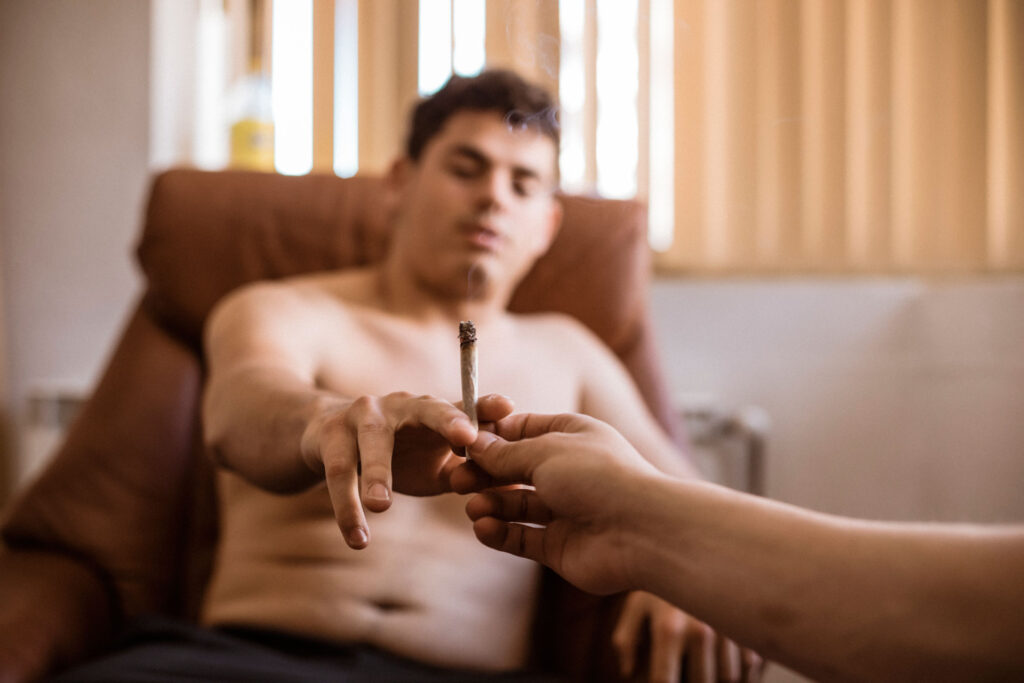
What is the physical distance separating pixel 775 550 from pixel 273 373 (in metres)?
0.40

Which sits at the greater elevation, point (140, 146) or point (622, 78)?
point (140, 146)

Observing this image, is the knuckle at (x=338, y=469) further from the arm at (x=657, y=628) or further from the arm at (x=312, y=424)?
the arm at (x=657, y=628)

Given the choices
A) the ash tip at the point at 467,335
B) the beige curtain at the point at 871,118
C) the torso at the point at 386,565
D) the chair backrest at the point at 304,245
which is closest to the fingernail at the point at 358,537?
the ash tip at the point at 467,335

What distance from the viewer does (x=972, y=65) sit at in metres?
0.43

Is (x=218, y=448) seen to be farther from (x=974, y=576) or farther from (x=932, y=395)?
(x=932, y=395)

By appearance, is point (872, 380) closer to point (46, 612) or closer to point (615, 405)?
point (615, 405)

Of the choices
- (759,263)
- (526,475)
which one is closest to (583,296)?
(759,263)

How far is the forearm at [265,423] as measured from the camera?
1.46ft

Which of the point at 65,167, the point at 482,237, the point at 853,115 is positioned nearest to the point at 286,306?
the point at 482,237

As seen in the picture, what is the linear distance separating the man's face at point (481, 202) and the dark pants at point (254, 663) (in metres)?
0.34

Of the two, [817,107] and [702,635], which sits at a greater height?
[817,107]

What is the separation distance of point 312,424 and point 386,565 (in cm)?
29

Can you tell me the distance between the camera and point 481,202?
479mm

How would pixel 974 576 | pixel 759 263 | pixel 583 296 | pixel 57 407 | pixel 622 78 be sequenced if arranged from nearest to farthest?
pixel 974 576, pixel 622 78, pixel 759 263, pixel 583 296, pixel 57 407
